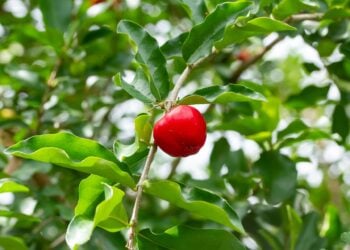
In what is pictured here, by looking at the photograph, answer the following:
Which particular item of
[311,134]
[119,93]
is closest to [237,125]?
[311,134]

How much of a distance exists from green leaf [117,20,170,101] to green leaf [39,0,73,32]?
0.69 metres

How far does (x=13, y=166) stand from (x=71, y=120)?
25cm

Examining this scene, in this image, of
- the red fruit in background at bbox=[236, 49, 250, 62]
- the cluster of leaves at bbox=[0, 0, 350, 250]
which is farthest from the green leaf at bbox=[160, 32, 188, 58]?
the red fruit in background at bbox=[236, 49, 250, 62]

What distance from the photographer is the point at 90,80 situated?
2377 mm

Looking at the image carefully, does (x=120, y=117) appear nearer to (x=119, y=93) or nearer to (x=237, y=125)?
(x=119, y=93)

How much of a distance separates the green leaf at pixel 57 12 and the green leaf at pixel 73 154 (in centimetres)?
93

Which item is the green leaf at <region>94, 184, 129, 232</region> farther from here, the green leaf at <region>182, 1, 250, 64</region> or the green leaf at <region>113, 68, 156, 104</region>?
the green leaf at <region>182, 1, 250, 64</region>

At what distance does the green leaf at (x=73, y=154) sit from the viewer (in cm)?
105

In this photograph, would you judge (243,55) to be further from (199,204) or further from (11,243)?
(199,204)

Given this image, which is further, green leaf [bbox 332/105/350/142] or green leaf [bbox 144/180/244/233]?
green leaf [bbox 332/105/350/142]

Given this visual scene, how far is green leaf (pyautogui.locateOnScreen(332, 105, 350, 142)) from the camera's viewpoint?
190 centimetres

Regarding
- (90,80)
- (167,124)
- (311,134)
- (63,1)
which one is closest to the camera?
(167,124)

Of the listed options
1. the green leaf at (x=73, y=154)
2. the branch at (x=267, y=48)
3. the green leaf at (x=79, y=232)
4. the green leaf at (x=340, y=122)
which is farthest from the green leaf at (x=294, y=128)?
the green leaf at (x=79, y=232)

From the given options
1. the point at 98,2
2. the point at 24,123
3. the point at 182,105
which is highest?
the point at 182,105
